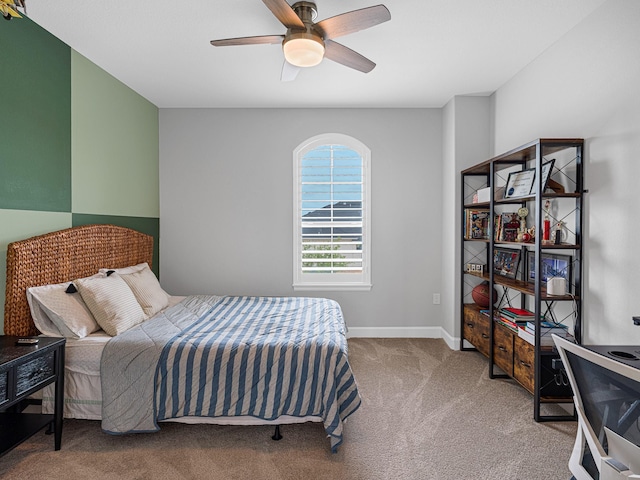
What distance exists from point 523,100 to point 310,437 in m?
3.19

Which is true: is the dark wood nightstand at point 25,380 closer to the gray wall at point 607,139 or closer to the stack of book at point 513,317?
the stack of book at point 513,317

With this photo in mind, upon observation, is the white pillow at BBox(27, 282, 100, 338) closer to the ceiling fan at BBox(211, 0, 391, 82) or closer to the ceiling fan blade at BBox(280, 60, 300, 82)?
the ceiling fan at BBox(211, 0, 391, 82)

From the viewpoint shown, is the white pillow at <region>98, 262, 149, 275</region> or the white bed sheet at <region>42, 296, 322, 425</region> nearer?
the white bed sheet at <region>42, 296, 322, 425</region>

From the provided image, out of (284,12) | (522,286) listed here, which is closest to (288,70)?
(284,12)

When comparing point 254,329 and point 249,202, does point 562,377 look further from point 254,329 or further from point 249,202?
point 249,202

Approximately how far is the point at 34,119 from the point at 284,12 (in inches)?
74.8

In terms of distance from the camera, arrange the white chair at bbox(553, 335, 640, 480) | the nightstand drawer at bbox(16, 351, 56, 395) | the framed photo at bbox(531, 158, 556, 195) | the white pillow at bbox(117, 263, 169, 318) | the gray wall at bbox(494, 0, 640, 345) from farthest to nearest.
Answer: the white pillow at bbox(117, 263, 169, 318), the framed photo at bbox(531, 158, 556, 195), the gray wall at bbox(494, 0, 640, 345), the nightstand drawer at bbox(16, 351, 56, 395), the white chair at bbox(553, 335, 640, 480)

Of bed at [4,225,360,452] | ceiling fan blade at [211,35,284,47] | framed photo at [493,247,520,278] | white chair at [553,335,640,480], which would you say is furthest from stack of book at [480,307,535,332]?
ceiling fan blade at [211,35,284,47]

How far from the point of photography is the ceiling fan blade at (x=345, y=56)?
94.0 inches

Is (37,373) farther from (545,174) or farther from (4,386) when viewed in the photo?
(545,174)

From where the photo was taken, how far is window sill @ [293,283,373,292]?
450 cm

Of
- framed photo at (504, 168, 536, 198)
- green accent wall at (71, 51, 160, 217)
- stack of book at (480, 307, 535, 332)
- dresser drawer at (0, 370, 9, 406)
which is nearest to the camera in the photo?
dresser drawer at (0, 370, 9, 406)

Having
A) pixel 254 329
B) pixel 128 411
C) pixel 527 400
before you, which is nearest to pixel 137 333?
pixel 128 411

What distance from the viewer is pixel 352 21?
2080mm
